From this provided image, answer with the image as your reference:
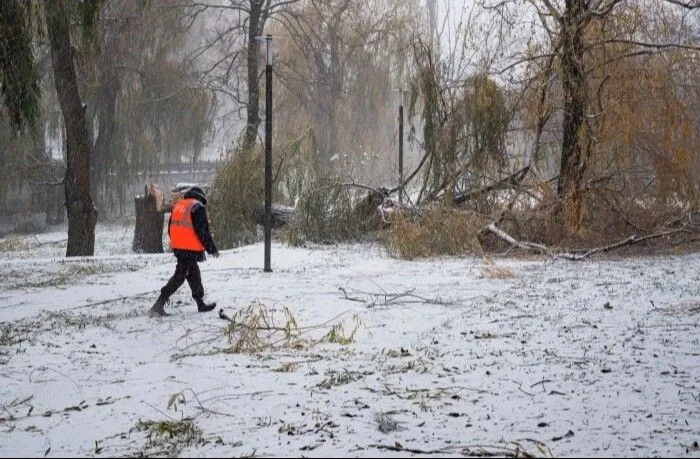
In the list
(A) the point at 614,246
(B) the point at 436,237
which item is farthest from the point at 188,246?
(A) the point at 614,246

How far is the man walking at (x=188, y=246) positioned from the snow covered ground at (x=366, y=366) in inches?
11.0

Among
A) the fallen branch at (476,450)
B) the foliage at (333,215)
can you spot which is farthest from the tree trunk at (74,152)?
the fallen branch at (476,450)

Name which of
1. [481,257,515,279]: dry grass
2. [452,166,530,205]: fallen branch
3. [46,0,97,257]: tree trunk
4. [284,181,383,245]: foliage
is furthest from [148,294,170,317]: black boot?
[46,0,97,257]: tree trunk

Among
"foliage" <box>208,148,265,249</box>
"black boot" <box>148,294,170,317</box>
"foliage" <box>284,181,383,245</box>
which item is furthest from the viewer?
"foliage" <box>208,148,265,249</box>

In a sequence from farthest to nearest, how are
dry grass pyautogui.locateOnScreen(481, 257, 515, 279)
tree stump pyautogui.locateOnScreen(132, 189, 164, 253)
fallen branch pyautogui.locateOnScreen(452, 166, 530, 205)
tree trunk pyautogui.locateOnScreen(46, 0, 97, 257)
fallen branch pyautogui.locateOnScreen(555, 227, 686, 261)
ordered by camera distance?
tree stump pyautogui.locateOnScreen(132, 189, 164, 253) → tree trunk pyautogui.locateOnScreen(46, 0, 97, 257) → fallen branch pyautogui.locateOnScreen(452, 166, 530, 205) → fallen branch pyautogui.locateOnScreen(555, 227, 686, 261) → dry grass pyautogui.locateOnScreen(481, 257, 515, 279)

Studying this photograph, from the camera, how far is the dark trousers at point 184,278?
8.96 metres

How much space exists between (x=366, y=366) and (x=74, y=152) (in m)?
11.4

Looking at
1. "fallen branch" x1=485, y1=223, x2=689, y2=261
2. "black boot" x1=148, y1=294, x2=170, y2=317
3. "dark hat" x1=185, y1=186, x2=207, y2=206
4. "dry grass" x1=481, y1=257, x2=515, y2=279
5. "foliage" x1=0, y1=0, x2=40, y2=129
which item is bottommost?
"black boot" x1=148, y1=294, x2=170, y2=317

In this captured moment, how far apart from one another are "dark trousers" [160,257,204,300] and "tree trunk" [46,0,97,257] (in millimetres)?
8071

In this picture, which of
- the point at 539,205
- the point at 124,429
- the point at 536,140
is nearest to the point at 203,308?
the point at 124,429

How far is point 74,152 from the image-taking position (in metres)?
16.5

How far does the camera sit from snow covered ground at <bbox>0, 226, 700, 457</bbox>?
16.0 feet

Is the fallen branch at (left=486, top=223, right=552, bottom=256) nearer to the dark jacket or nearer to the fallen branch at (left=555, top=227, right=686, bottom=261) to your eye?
the fallen branch at (left=555, top=227, right=686, bottom=261)

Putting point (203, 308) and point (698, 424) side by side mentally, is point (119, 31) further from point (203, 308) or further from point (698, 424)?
point (698, 424)
